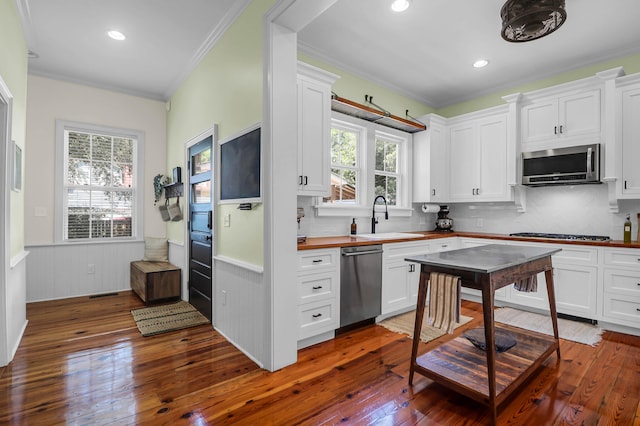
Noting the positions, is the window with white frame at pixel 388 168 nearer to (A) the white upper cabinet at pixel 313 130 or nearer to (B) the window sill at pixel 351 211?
(B) the window sill at pixel 351 211

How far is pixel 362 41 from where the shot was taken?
3.43 m

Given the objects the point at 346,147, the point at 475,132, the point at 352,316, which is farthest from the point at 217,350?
the point at 475,132

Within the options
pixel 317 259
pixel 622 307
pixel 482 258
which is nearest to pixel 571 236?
pixel 622 307

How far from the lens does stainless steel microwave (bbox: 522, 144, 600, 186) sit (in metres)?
3.56

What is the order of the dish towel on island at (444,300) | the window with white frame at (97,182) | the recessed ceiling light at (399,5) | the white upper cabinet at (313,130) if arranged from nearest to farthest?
the dish towel on island at (444,300), the recessed ceiling light at (399,5), the white upper cabinet at (313,130), the window with white frame at (97,182)

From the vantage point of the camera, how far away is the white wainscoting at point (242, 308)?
2500 mm

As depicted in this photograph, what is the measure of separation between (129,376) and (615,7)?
4967 mm

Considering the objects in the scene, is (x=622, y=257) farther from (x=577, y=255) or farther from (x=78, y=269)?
(x=78, y=269)

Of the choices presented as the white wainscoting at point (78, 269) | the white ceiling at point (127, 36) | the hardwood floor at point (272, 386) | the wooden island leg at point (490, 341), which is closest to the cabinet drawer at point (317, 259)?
the hardwood floor at point (272, 386)

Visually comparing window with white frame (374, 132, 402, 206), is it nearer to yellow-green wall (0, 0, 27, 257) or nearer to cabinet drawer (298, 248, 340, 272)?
cabinet drawer (298, 248, 340, 272)

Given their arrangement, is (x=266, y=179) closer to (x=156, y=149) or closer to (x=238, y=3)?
(x=238, y=3)

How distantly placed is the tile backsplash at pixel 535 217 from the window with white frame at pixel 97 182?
9.73 ft

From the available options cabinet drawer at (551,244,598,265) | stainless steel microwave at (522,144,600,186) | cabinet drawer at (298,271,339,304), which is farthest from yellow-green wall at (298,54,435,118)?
cabinet drawer at (551,244,598,265)

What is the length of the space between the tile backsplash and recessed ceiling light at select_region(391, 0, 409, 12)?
6.50 ft
